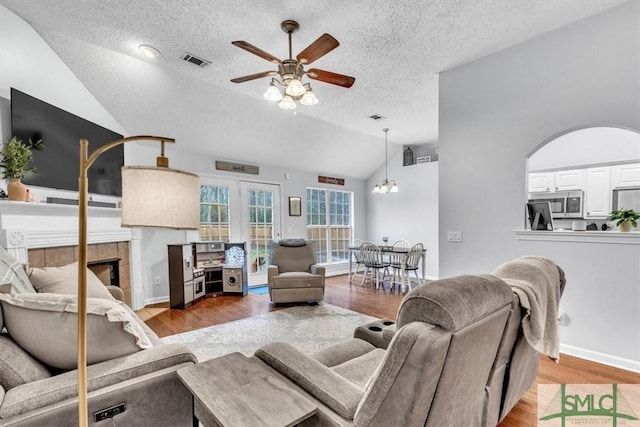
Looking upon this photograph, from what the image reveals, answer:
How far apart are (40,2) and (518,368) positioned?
4134 millimetres

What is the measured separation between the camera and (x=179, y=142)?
4438 mm

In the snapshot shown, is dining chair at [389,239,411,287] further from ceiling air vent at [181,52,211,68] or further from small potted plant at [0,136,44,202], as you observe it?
small potted plant at [0,136,44,202]

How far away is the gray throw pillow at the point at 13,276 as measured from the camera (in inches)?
56.8

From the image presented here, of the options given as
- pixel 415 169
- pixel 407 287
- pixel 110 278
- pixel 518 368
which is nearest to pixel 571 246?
pixel 518 368

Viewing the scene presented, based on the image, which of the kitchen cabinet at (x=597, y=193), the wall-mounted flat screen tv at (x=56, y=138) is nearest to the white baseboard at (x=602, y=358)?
the kitchen cabinet at (x=597, y=193)

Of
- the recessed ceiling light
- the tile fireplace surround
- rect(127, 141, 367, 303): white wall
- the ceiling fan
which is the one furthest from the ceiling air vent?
the tile fireplace surround

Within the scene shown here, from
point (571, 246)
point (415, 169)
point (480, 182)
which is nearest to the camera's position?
point (571, 246)

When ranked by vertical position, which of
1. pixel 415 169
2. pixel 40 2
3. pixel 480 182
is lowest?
pixel 480 182

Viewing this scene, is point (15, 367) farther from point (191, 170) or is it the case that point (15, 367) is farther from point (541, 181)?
point (541, 181)

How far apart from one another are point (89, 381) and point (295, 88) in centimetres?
217

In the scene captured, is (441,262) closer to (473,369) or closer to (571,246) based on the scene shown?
(571,246)

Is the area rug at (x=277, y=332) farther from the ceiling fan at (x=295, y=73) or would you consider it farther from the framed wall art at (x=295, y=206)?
the framed wall art at (x=295, y=206)

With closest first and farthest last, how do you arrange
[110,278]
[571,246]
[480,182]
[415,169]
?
[571,246], [480,182], [110,278], [415,169]

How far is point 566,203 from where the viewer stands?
175 inches
